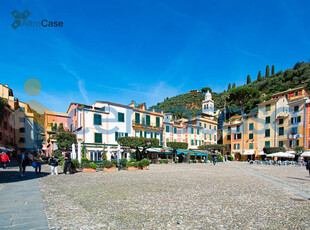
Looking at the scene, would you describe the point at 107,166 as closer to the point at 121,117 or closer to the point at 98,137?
the point at 98,137

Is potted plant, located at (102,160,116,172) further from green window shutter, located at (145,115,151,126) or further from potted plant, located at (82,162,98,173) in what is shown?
green window shutter, located at (145,115,151,126)

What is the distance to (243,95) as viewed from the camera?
69.7 meters

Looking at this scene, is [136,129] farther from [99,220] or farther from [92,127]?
[99,220]

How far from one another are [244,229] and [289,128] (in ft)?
143

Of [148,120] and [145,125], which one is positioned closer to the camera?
[145,125]

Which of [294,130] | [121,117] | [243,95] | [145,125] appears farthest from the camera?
[243,95]

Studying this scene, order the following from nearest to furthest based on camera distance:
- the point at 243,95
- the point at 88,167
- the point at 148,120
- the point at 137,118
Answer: the point at 88,167, the point at 137,118, the point at 148,120, the point at 243,95

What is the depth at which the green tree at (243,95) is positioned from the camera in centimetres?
6850

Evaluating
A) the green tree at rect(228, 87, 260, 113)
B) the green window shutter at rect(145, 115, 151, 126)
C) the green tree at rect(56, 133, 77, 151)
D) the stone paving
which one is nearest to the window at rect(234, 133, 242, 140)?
the green tree at rect(228, 87, 260, 113)

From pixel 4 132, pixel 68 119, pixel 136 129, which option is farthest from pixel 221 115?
pixel 4 132

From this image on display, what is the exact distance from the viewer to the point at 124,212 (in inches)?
223

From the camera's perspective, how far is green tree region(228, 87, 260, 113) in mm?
68500

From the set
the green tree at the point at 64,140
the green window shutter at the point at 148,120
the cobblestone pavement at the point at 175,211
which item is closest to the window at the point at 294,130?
the green window shutter at the point at 148,120

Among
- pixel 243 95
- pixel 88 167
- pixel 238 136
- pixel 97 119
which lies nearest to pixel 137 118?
pixel 97 119
